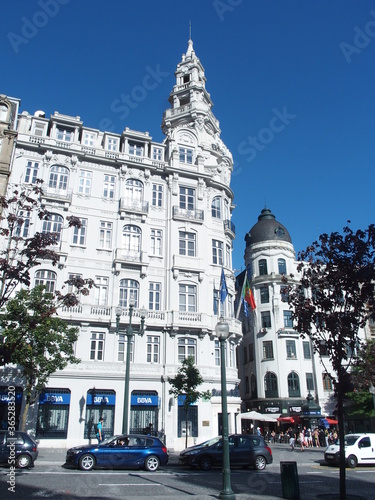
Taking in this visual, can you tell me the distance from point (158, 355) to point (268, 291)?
757 inches

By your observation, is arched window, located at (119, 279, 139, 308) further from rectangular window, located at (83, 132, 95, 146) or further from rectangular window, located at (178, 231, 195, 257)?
rectangular window, located at (83, 132, 95, 146)

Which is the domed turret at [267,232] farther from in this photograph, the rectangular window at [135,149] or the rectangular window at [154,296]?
the rectangular window at [154,296]

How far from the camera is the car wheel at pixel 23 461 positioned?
15.8m

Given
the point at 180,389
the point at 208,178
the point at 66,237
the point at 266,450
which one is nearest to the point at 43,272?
the point at 66,237

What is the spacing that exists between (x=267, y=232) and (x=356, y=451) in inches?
1175

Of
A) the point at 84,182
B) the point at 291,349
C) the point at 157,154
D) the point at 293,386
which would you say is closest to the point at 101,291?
the point at 84,182

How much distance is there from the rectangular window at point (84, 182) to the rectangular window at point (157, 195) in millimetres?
5096

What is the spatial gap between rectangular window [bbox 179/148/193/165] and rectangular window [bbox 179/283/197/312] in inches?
441

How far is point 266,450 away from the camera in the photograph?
63.3 ft

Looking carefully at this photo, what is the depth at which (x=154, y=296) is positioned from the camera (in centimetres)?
3123

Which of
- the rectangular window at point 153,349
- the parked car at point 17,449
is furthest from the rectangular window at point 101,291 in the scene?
the parked car at point 17,449

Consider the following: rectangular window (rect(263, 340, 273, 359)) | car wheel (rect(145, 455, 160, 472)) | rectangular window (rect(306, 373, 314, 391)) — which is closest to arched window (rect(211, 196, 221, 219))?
rectangular window (rect(263, 340, 273, 359))

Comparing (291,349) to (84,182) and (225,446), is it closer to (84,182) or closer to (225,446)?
(84,182)

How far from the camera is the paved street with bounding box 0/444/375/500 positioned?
1144 cm
